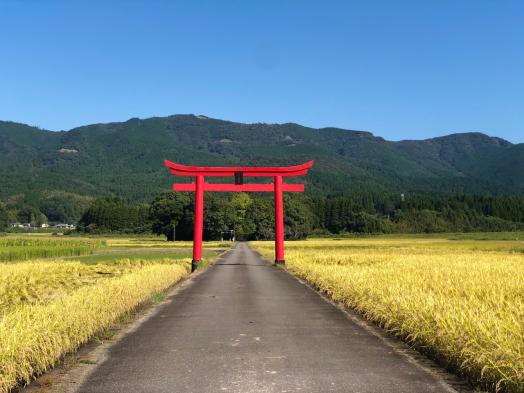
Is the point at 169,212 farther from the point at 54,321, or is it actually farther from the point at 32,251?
the point at 54,321

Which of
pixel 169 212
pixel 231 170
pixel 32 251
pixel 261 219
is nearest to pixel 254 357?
pixel 231 170

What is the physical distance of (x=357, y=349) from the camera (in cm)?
928

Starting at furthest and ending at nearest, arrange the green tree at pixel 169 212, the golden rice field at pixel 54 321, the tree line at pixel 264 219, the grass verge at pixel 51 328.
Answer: the tree line at pixel 264 219 → the green tree at pixel 169 212 → the golden rice field at pixel 54 321 → the grass verge at pixel 51 328

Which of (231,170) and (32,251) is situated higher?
(231,170)

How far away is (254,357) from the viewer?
27.9 ft

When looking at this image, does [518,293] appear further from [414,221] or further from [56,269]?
[414,221]

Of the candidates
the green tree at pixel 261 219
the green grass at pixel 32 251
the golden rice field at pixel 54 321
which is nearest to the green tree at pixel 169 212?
the green tree at pixel 261 219

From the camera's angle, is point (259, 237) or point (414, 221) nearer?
point (259, 237)

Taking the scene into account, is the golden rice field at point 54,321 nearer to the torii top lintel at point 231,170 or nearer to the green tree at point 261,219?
the torii top lintel at point 231,170

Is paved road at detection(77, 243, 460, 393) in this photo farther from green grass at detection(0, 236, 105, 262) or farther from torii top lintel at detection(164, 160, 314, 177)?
green grass at detection(0, 236, 105, 262)

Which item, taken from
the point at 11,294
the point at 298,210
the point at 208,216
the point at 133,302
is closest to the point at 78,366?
the point at 133,302

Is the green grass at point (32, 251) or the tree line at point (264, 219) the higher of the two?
the tree line at point (264, 219)

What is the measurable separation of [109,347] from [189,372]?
8.98ft

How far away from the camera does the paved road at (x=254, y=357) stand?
6926 mm
